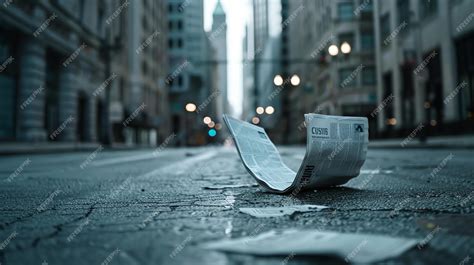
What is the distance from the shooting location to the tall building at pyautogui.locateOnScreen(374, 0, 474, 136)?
19547 millimetres

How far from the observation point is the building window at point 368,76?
3862 cm

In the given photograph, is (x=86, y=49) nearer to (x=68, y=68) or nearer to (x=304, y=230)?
(x=68, y=68)

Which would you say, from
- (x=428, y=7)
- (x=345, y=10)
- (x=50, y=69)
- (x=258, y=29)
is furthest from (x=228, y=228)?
(x=258, y=29)

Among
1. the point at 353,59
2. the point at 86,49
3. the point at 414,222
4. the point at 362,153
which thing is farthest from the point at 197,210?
the point at 353,59

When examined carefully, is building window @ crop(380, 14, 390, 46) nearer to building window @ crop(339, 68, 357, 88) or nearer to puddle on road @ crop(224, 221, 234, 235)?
building window @ crop(339, 68, 357, 88)

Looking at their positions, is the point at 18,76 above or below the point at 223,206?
above

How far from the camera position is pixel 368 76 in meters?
38.9

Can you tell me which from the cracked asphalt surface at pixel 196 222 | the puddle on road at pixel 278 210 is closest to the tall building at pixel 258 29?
the cracked asphalt surface at pixel 196 222

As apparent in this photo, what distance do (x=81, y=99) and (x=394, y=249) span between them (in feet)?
89.9

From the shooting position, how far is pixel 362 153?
3.13 m

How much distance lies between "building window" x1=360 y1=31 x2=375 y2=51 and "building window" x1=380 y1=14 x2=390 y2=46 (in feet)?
25.2

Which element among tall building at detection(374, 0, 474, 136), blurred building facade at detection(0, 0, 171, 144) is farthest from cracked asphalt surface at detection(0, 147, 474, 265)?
tall building at detection(374, 0, 474, 136)

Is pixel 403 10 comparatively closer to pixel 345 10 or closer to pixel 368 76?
pixel 368 76

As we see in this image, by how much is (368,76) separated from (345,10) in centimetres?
699
